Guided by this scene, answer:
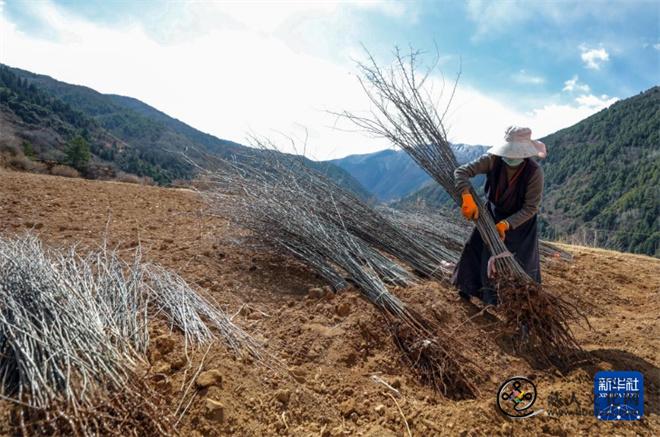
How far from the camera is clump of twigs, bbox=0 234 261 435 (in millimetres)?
1029

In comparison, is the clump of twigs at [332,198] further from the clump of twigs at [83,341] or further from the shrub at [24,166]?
the shrub at [24,166]

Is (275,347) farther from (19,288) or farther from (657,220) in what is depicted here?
(657,220)

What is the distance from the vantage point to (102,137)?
1513 inches

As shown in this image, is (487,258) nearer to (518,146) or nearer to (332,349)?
(518,146)

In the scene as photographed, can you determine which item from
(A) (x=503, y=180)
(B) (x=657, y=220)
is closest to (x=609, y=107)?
(B) (x=657, y=220)

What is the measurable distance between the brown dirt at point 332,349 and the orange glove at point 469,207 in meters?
0.54

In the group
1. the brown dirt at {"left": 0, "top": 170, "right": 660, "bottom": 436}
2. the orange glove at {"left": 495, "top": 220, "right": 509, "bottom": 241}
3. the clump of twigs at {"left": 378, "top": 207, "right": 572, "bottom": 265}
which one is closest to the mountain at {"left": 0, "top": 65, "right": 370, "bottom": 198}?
the clump of twigs at {"left": 378, "top": 207, "right": 572, "bottom": 265}

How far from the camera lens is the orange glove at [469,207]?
2199 mm

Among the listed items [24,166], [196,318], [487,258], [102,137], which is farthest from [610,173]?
[102,137]

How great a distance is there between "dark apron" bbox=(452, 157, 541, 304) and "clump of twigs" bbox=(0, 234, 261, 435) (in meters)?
1.46

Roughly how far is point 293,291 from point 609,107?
87338mm

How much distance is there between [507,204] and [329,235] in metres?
1.18

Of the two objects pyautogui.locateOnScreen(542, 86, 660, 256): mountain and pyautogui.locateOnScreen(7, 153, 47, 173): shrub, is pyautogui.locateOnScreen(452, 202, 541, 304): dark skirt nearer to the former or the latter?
pyautogui.locateOnScreen(7, 153, 47, 173): shrub

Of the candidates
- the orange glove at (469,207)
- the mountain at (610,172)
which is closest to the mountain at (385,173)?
the mountain at (610,172)
